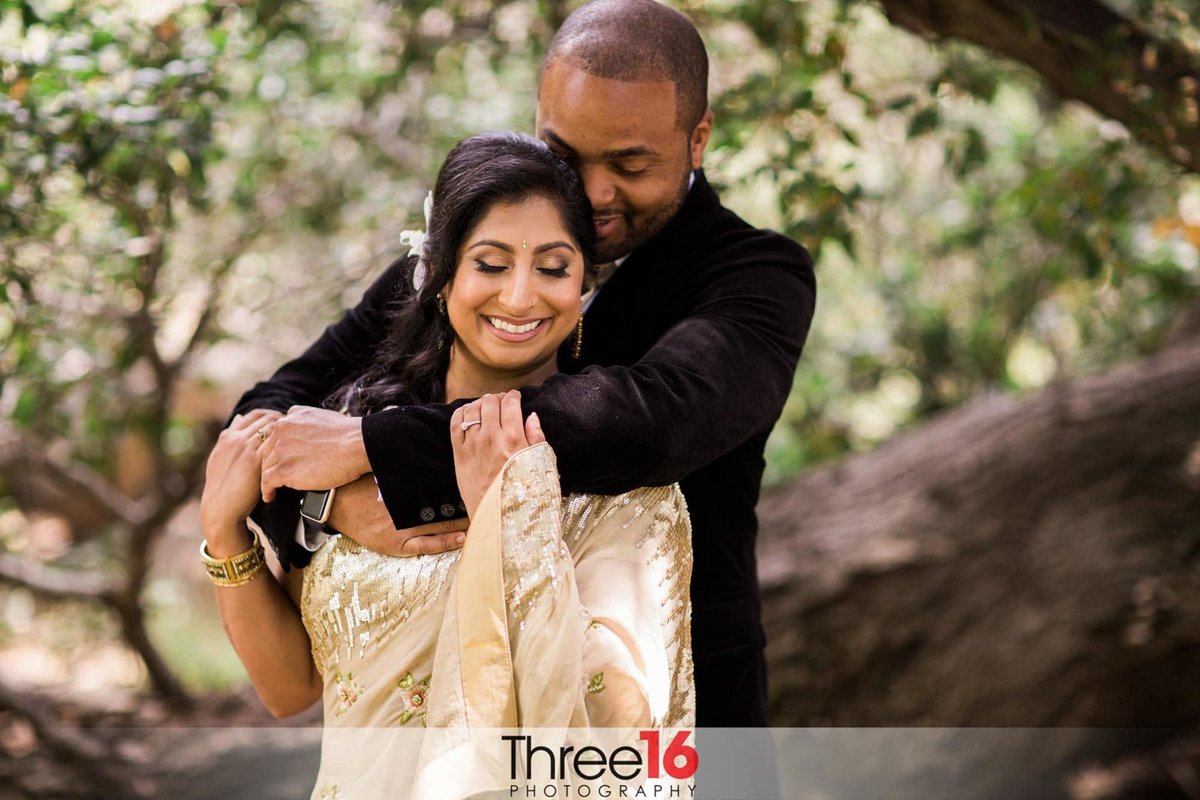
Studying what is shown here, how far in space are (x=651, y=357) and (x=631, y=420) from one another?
0.61ft

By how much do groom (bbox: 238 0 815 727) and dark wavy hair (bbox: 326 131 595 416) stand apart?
16 cm

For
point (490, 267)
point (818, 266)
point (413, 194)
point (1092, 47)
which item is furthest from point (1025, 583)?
point (490, 267)

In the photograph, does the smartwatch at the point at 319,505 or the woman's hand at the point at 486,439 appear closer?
the woman's hand at the point at 486,439

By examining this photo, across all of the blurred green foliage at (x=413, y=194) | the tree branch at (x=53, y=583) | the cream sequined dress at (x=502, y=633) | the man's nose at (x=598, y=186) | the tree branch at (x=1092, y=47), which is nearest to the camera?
the cream sequined dress at (x=502, y=633)

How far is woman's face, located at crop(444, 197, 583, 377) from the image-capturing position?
2.04 m

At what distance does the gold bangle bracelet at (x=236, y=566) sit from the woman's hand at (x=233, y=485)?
→ 16 millimetres

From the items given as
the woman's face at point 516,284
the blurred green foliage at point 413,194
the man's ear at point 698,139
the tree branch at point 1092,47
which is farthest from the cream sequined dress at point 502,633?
the tree branch at point 1092,47

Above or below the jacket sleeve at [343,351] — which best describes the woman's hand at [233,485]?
above

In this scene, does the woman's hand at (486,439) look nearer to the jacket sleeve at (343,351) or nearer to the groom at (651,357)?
the groom at (651,357)

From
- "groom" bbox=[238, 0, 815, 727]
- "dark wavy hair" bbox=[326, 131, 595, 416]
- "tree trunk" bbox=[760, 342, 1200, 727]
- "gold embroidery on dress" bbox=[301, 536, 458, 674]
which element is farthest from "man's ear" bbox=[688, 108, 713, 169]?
"tree trunk" bbox=[760, 342, 1200, 727]

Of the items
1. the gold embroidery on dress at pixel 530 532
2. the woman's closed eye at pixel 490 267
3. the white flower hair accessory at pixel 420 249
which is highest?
the woman's closed eye at pixel 490 267

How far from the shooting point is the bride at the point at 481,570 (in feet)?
5.69

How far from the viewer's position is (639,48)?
7.57 feet

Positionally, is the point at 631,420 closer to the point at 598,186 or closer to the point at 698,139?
the point at 598,186
